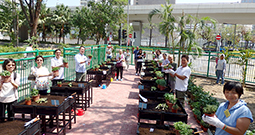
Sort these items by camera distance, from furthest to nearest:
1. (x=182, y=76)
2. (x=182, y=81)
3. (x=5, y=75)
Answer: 1. (x=182, y=81)
2. (x=182, y=76)
3. (x=5, y=75)

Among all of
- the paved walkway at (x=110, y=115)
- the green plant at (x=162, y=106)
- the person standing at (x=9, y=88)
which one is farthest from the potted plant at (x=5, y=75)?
the green plant at (x=162, y=106)

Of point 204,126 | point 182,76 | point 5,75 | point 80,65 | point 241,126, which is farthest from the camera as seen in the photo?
point 80,65

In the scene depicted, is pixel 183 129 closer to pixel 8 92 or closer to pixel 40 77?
pixel 8 92

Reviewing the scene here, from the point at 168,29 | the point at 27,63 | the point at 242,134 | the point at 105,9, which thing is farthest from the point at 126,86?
the point at 105,9

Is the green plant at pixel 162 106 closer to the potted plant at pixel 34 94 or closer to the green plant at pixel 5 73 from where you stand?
the potted plant at pixel 34 94

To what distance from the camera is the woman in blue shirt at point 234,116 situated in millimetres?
2078

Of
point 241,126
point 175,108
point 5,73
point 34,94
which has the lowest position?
point 175,108

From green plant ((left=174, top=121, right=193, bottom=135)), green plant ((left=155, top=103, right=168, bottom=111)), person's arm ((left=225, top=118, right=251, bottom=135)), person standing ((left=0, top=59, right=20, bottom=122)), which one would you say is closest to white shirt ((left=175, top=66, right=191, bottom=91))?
green plant ((left=155, top=103, right=168, bottom=111))

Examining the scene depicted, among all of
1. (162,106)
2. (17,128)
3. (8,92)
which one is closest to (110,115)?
(162,106)

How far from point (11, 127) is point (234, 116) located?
3.12 meters

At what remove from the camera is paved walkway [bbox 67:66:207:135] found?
4.74 meters

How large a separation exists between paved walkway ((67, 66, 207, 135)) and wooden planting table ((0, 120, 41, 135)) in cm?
157

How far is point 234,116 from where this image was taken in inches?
84.7

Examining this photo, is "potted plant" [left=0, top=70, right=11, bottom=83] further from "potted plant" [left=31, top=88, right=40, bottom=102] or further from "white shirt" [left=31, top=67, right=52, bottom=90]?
"white shirt" [left=31, top=67, right=52, bottom=90]
